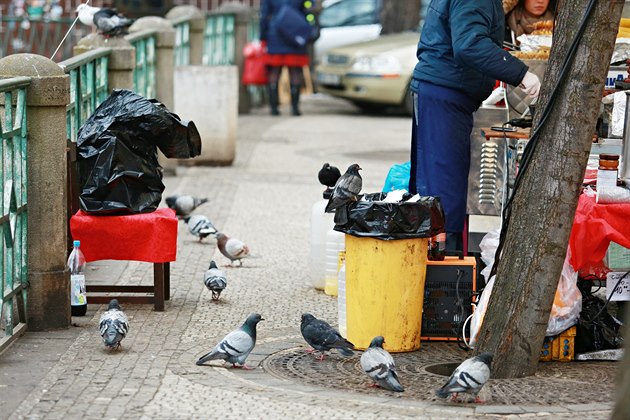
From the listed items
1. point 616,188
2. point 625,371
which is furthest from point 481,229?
point 625,371

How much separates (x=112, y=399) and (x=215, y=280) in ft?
7.74

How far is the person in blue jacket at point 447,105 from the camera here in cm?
841

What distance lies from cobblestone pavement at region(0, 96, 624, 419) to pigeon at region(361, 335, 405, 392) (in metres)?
0.07

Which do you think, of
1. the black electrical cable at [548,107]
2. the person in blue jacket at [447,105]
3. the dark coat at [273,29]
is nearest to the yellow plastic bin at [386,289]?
the black electrical cable at [548,107]

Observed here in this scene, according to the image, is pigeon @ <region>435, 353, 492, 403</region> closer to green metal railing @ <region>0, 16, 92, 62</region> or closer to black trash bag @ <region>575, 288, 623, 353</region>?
black trash bag @ <region>575, 288, 623, 353</region>

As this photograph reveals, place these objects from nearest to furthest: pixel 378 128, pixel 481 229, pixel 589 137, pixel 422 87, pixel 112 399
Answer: pixel 112 399
pixel 589 137
pixel 422 87
pixel 481 229
pixel 378 128

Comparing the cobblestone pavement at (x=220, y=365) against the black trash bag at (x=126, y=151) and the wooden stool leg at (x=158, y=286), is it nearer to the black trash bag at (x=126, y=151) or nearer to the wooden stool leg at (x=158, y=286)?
the wooden stool leg at (x=158, y=286)

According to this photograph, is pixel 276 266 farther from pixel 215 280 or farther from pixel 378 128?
pixel 378 128

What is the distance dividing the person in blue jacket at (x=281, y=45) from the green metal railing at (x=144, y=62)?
683cm

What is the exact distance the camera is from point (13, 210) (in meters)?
7.80

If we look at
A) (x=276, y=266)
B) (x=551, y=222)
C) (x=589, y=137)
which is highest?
(x=589, y=137)

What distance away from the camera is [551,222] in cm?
718

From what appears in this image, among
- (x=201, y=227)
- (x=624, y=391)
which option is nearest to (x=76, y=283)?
(x=201, y=227)

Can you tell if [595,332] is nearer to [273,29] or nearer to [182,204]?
[182,204]
